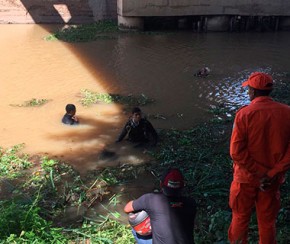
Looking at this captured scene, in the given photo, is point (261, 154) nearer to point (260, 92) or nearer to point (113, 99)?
point (260, 92)

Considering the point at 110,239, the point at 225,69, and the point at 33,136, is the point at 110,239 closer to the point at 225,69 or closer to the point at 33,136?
the point at 33,136

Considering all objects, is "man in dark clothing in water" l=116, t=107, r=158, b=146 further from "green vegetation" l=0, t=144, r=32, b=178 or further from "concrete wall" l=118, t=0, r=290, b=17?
"concrete wall" l=118, t=0, r=290, b=17

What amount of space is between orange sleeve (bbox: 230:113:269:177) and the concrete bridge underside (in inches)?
658

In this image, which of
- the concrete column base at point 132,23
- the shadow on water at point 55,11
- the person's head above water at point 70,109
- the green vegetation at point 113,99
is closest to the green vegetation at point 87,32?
the concrete column base at point 132,23

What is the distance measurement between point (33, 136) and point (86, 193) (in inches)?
115

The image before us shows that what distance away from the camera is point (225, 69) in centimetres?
1335

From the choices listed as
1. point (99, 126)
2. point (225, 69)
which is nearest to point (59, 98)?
point (99, 126)

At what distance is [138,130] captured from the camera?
23.8ft

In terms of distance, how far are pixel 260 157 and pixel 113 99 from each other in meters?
Result: 6.82

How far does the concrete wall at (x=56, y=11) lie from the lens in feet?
71.4

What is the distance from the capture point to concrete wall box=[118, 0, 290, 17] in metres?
19.1

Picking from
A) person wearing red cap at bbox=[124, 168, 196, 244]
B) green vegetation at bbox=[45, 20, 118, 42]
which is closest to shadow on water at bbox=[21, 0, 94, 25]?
green vegetation at bbox=[45, 20, 118, 42]

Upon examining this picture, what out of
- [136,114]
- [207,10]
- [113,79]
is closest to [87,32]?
[207,10]

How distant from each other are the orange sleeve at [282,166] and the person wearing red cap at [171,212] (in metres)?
0.86
